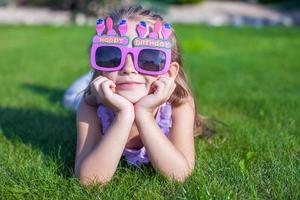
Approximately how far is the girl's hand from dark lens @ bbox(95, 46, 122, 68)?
82 millimetres

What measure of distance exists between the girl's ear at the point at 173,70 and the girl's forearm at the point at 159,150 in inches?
13.1

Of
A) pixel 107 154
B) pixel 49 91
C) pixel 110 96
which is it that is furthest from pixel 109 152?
pixel 49 91

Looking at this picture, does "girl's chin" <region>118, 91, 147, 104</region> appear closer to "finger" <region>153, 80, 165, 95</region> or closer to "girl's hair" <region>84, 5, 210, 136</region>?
"finger" <region>153, 80, 165, 95</region>

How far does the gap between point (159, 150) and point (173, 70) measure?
50 centimetres

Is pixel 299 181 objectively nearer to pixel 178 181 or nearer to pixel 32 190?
pixel 178 181

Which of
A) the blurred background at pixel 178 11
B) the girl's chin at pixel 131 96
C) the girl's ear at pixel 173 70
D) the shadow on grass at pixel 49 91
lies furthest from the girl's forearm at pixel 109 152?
the blurred background at pixel 178 11

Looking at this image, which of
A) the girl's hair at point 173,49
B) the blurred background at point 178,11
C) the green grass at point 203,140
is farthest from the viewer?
the blurred background at point 178,11

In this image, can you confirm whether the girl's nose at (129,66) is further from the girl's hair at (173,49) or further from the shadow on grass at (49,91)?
the shadow on grass at (49,91)

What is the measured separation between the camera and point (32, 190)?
241 cm

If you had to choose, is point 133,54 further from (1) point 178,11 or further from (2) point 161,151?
(1) point 178,11

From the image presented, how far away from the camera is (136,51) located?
8.14 feet

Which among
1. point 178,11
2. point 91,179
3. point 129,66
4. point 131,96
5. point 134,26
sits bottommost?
point 178,11

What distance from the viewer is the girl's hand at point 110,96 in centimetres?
244

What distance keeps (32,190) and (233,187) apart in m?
0.99
